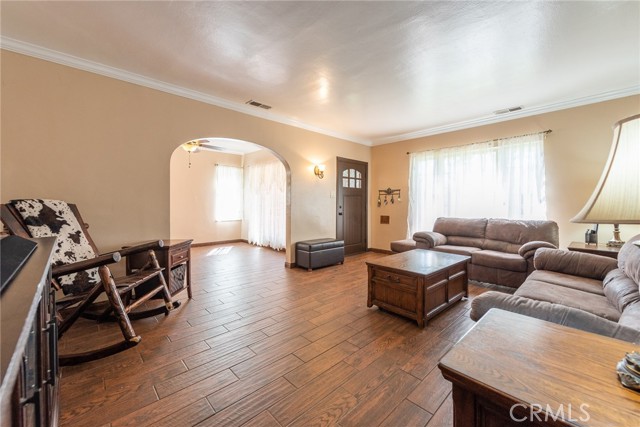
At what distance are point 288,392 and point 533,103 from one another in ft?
15.9

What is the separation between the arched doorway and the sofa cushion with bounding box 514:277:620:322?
447cm

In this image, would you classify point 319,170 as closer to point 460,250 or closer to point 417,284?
point 460,250

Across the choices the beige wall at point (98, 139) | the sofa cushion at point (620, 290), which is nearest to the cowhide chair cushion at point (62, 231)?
the beige wall at point (98, 139)

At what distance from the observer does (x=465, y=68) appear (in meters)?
2.73

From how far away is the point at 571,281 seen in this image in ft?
7.38

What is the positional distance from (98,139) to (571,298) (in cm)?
459

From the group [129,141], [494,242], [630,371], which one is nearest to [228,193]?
[129,141]

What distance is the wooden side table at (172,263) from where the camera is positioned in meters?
2.78

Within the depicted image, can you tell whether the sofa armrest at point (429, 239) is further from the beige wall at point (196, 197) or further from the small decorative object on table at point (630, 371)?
the beige wall at point (196, 197)

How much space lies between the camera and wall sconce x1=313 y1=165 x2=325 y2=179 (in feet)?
16.1

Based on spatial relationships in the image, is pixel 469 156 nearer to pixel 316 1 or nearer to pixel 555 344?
pixel 316 1

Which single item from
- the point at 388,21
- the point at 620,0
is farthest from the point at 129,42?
the point at 620,0

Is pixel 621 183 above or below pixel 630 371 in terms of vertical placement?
above

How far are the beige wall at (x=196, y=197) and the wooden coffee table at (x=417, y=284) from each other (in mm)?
5377
